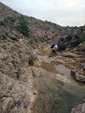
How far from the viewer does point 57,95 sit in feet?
33.2

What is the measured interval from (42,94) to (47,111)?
251 centimetres

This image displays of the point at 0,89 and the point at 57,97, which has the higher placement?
the point at 0,89

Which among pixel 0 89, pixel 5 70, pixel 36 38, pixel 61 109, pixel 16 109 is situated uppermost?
pixel 36 38

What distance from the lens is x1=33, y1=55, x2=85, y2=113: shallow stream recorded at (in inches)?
326

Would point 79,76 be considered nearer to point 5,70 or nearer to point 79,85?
point 79,85

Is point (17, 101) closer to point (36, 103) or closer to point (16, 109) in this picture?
point (16, 109)

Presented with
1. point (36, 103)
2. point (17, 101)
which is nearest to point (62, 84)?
point (36, 103)

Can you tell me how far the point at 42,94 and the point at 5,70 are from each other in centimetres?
599

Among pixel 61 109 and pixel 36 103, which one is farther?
pixel 36 103

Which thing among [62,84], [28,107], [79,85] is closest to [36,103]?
[28,107]

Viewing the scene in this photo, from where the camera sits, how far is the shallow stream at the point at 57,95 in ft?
27.1

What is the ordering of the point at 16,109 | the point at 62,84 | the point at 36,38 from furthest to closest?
the point at 36,38 < the point at 62,84 < the point at 16,109

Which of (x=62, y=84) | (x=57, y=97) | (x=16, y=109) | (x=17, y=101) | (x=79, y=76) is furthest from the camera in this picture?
(x=79, y=76)

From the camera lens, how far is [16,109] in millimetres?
6637
